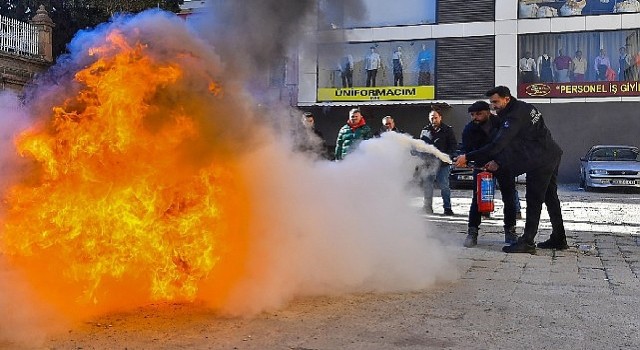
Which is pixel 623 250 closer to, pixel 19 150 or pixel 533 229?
pixel 533 229

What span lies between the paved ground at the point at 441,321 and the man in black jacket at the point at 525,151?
95 centimetres

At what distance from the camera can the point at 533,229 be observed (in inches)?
281

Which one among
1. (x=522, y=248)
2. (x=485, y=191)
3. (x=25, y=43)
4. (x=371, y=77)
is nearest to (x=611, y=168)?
(x=371, y=77)

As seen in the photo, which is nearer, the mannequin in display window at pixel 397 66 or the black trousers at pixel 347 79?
the mannequin in display window at pixel 397 66

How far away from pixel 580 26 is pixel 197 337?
24.6 meters

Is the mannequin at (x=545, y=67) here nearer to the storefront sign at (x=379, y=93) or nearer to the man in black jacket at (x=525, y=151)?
the storefront sign at (x=379, y=93)

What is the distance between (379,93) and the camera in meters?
26.9

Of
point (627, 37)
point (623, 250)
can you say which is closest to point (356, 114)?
point (623, 250)

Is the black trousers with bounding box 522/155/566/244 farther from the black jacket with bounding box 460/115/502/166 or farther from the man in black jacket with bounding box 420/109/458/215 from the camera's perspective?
the man in black jacket with bounding box 420/109/458/215

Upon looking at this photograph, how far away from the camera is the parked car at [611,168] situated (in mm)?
18953

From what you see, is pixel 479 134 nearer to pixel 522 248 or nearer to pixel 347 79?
pixel 522 248

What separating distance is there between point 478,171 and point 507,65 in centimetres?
1918

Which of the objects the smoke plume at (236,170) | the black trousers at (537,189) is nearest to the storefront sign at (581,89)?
the black trousers at (537,189)

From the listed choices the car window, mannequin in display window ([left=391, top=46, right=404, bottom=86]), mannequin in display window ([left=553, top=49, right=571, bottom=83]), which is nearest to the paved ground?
the car window
